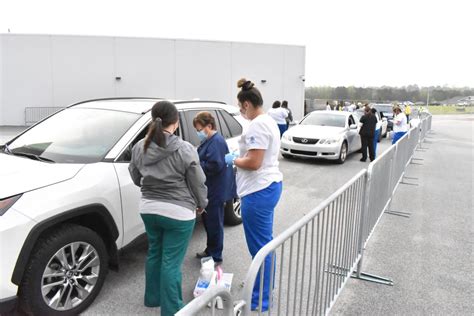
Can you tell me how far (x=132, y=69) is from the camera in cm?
2233

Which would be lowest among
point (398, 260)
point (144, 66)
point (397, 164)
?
point (398, 260)

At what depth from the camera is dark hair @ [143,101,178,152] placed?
2.91 m

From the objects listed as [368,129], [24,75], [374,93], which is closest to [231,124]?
[368,129]

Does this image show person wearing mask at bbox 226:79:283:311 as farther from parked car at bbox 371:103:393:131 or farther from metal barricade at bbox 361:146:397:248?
parked car at bbox 371:103:393:131

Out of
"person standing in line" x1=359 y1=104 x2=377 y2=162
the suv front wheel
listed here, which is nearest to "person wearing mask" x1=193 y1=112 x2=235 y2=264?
the suv front wheel

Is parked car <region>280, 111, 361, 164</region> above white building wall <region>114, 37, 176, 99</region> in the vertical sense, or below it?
below

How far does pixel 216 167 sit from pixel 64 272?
1661 millimetres

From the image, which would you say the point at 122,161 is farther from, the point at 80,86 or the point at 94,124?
the point at 80,86

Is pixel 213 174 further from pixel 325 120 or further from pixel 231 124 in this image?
pixel 325 120

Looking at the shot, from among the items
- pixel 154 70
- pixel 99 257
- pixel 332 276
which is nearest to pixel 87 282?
pixel 99 257

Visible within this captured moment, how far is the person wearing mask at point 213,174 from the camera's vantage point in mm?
3889

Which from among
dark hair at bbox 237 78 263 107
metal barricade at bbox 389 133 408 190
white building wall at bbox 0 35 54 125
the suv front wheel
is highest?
white building wall at bbox 0 35 54 125

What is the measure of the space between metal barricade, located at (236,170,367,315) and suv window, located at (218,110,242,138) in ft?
7.36

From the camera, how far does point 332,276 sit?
3158 mm
